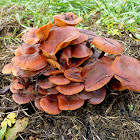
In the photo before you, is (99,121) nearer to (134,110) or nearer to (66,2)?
(134,110)

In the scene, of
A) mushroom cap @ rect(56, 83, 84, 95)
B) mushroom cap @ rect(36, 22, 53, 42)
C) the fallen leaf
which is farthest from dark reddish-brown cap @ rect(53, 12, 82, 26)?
the fallen leaf

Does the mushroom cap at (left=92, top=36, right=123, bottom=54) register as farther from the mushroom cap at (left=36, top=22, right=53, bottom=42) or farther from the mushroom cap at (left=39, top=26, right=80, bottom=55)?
the mushroom cap at (left=36, top=22, right=53, bottom=42)

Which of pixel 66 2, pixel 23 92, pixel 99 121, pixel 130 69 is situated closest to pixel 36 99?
pixel 23 92

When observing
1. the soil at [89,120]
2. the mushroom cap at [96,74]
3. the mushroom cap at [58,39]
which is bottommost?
the soil at [89,120]

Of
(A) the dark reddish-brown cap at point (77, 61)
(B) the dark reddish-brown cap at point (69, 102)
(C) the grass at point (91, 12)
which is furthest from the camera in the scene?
(C) the grass at point (91, 12)

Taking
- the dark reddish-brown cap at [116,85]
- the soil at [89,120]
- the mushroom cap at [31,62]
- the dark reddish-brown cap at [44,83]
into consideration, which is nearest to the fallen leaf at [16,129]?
the soil at [89,120]

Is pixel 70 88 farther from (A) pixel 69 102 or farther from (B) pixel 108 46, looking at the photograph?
(B) pixel 108 46

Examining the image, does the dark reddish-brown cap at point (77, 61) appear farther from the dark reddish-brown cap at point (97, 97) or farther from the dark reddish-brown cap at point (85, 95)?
the dark reddish-brown cap at point (97, 97)
